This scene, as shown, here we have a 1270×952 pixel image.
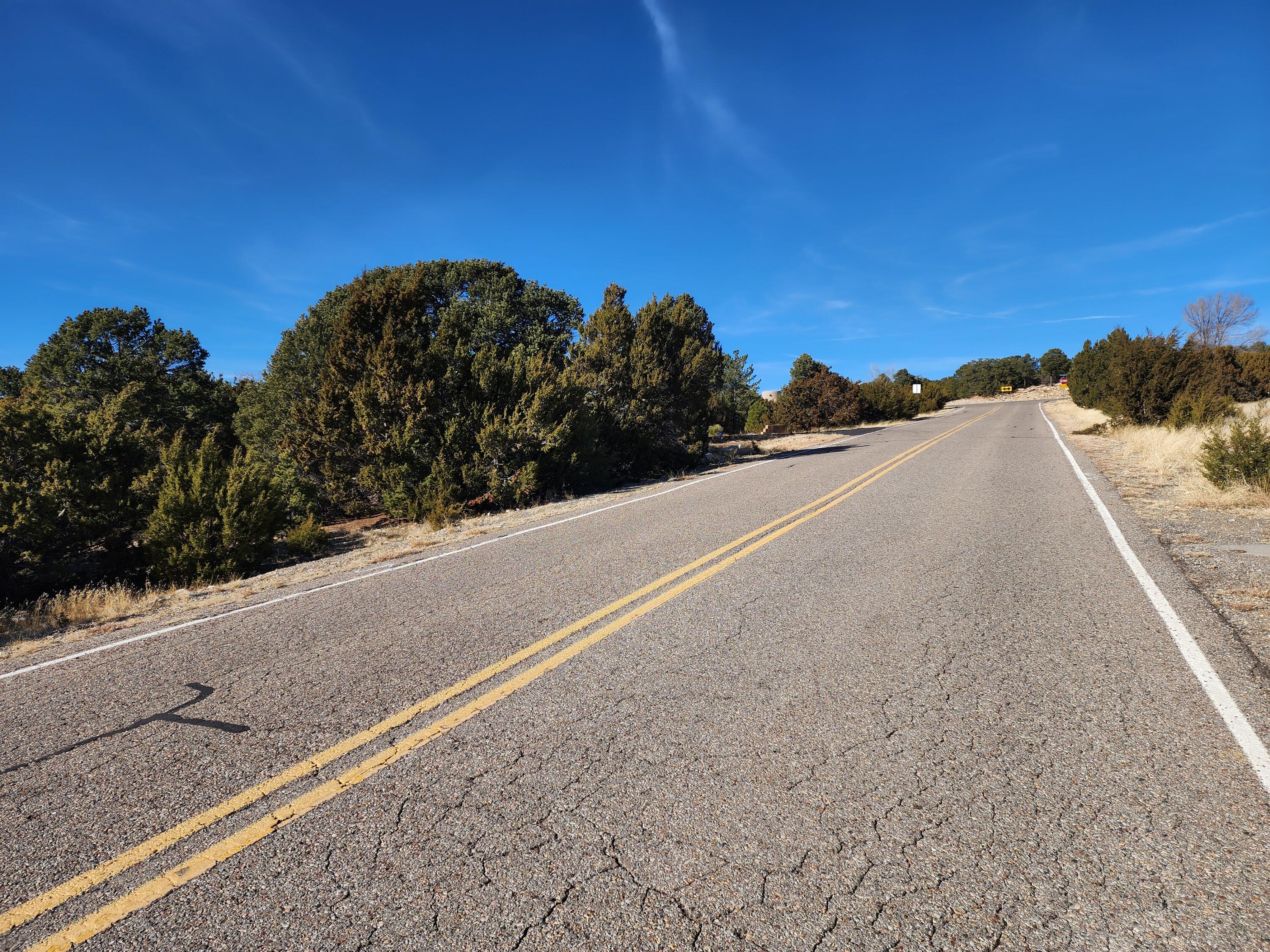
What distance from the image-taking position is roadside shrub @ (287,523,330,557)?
33.4 feet

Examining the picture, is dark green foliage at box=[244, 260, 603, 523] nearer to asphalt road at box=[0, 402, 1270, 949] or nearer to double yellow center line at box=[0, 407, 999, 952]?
asphalt road at box=[0, 402, 1270, 949]

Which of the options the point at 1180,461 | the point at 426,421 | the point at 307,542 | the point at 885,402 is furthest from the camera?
the point at 885,402

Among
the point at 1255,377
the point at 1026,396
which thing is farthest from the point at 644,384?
the point at 1026,396

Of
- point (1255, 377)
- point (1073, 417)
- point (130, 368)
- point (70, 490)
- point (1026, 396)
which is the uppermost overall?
point (130, 368)

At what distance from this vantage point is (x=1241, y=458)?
9.15 meters

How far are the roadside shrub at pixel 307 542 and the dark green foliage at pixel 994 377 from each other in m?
114

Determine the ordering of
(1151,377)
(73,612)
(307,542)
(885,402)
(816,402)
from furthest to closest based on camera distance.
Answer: (885,402) < (816,402) < (1151,377) < (307,542) < (73,612)

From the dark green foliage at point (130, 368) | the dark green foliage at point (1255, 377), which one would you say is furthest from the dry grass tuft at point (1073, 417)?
the dark green foliage at point (130, 368)

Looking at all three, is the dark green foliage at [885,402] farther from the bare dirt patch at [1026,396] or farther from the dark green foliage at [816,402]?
the bare dirt patch at [1026,396]

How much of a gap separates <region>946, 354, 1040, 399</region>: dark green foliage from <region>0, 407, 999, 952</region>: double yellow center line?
117 metres

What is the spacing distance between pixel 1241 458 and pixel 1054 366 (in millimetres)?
130773

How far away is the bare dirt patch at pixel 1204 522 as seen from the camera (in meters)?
4.61

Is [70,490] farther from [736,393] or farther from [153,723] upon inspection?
[736,393]

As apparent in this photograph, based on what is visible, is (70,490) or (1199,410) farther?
(1199,410)
